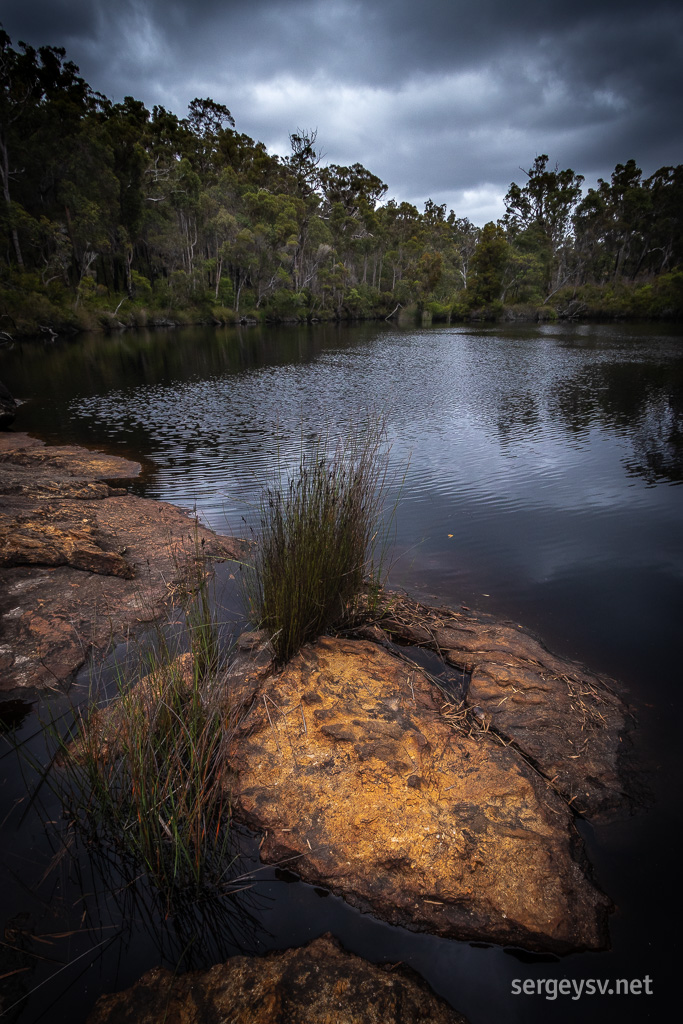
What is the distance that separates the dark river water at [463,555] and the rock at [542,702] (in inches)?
6.2

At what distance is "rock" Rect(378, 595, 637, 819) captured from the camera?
2467 millimetres

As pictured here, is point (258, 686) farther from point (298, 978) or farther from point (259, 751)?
point (298, 978)

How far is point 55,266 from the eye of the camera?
1436 inches

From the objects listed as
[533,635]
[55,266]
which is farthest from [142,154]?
[533,635]

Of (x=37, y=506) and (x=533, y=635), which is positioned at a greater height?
(x=37, y=506)

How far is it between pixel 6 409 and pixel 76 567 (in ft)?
30.5

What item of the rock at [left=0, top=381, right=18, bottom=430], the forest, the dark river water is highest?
the forest

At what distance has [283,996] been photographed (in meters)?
1.59

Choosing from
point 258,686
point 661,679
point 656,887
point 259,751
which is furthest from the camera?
point 661,679

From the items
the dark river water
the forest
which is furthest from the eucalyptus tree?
the dark river water

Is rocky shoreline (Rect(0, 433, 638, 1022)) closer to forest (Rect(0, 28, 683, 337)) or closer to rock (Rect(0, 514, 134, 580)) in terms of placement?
rock (Rect(0, 514, 134, 580))

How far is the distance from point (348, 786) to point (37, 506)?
4717 millimetres

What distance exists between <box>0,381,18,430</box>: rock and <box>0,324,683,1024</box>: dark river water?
0.41 meters

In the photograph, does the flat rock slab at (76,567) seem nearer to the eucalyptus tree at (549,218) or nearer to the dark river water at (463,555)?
Result: the dark river water at (463,555)
